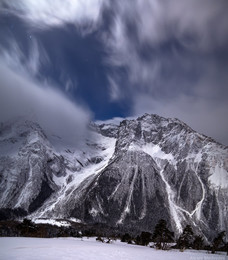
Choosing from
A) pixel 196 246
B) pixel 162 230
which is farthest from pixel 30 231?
pixel 196 246

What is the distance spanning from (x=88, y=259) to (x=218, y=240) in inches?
5005

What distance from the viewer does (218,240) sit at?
132250 mm

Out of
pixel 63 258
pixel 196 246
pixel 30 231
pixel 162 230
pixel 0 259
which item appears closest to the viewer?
pixel 0 259

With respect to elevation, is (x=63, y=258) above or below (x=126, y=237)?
below

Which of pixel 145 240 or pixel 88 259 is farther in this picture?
pixel 145 240

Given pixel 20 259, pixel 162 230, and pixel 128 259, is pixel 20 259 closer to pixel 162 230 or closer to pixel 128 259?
pixel 128 259

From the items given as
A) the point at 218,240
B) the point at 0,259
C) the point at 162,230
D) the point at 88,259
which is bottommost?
the point at 0,259

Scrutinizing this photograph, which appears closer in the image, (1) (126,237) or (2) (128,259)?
(2) (128,259)

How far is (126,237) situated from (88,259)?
135m

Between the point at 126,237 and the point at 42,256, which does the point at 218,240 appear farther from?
the point at 42,256

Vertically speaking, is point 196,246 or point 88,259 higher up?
point 196,246

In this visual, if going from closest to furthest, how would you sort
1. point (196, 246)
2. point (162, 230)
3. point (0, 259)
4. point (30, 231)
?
point (0, 259), point (162, 230), point (30, 231), point (196, 246)

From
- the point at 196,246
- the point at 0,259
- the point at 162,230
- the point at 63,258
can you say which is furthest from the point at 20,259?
the point at 196,246

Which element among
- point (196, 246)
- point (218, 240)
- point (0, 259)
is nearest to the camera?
point (0, 259)
